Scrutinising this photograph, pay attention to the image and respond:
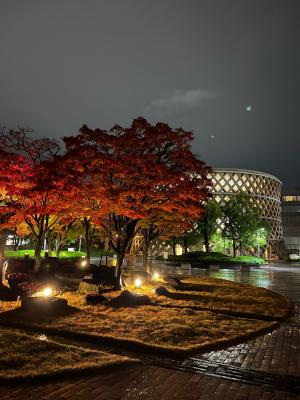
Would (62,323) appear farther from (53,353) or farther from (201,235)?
(201,235)

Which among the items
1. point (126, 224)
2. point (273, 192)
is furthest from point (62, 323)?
point (273, 192)

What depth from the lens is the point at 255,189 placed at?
8944cm

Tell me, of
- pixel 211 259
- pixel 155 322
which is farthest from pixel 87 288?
pixel 211 259

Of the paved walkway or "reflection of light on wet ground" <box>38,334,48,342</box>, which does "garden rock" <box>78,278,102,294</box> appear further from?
the paved walkway

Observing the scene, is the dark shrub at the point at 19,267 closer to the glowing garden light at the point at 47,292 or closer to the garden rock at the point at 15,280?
the garden rock at the point at 15,280

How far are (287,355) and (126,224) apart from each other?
36.5ft

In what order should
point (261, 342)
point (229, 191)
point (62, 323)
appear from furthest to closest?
1. point (229, 191)
2. point (62, 323)
3. point (261, 342)

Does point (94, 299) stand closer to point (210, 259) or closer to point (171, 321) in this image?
point (171, 321)

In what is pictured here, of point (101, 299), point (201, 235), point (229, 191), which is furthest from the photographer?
point (229, 191)

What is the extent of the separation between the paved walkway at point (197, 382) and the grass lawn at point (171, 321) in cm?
94

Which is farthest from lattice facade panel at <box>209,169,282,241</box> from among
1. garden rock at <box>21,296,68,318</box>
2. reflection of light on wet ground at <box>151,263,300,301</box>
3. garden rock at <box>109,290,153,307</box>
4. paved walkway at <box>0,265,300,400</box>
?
paved walkway at <box>0,265,300,400</box>

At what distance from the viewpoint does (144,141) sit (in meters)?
17.6

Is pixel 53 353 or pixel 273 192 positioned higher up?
pixel 273 192

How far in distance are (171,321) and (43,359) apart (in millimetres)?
4672
